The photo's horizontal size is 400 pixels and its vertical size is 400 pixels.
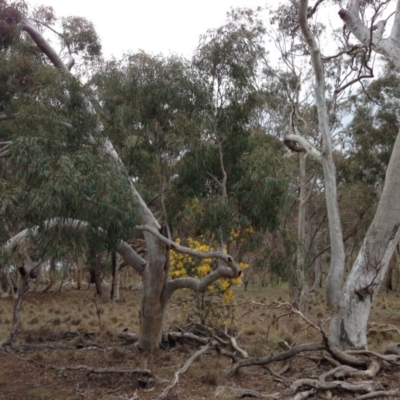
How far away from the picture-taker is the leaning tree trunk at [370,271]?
9.40 m

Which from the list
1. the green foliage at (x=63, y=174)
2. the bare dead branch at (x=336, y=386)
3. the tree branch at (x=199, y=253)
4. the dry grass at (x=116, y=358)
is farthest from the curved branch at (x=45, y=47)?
the bare dead branch at (x=336, y=386)

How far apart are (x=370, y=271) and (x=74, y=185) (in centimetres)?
519

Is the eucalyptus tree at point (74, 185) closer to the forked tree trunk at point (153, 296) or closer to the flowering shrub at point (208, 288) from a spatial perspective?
the forked tree trunk at point (153, 296)

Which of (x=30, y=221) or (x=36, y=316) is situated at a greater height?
(x=30, y=221)

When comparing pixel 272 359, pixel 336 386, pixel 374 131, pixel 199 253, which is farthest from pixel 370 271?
pixel 374 131

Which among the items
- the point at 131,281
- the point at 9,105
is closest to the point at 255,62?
the point at 9,105

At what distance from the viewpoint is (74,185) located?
677 centimetres

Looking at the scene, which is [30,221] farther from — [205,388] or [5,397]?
[205,388]

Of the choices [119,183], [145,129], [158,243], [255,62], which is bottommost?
[158,243]

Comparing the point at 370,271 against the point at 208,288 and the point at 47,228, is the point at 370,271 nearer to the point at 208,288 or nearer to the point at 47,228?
the point at 208,288

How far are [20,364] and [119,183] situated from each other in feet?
13.0

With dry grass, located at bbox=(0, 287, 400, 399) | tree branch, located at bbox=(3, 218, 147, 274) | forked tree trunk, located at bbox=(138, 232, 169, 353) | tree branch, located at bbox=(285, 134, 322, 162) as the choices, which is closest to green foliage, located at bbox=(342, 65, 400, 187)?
dry grass, located at bbox=(0, 287, 400, 399)

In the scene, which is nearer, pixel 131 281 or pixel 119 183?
pixel 119 183

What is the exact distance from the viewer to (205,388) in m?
7.87
